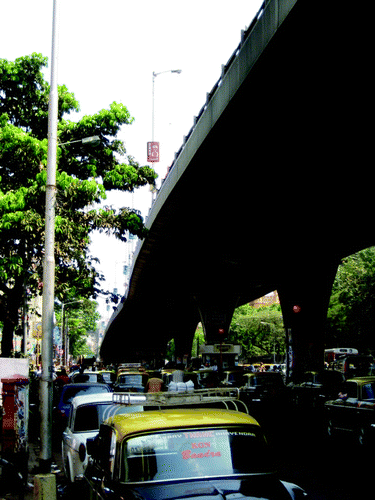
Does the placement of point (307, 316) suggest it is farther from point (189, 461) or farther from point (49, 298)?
point (189, 461)

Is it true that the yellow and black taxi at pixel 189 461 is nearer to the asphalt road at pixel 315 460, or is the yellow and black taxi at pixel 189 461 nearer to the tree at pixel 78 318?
the asphalt road at pixel 315 460

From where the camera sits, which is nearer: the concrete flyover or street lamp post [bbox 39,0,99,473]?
street lamp post [bbox 39,0,99,473]

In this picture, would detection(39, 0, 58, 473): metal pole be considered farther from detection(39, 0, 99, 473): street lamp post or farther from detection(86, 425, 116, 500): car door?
detection(86, 425, 116, 500): car door

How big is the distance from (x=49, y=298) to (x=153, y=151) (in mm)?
41507

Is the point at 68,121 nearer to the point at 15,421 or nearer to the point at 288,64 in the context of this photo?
the point at 288,64

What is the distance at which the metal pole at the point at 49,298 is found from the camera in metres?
10.3

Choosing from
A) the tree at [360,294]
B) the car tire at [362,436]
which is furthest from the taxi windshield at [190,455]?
the tree at [360,294]

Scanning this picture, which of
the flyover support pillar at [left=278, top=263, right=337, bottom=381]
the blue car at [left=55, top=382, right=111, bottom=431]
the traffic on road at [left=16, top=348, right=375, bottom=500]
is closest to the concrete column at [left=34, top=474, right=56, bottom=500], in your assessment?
the traffic on road at [left=16, top=348, right=375, bottom=500]

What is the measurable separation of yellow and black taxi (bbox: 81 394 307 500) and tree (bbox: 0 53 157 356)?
1154cm

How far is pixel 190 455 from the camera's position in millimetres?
5262

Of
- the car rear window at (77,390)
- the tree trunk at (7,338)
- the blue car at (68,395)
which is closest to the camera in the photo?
the blue car at (68,395)

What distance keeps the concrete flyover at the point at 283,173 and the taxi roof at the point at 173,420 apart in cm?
726

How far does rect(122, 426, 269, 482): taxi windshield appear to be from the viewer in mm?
5160

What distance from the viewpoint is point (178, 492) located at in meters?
4.83
